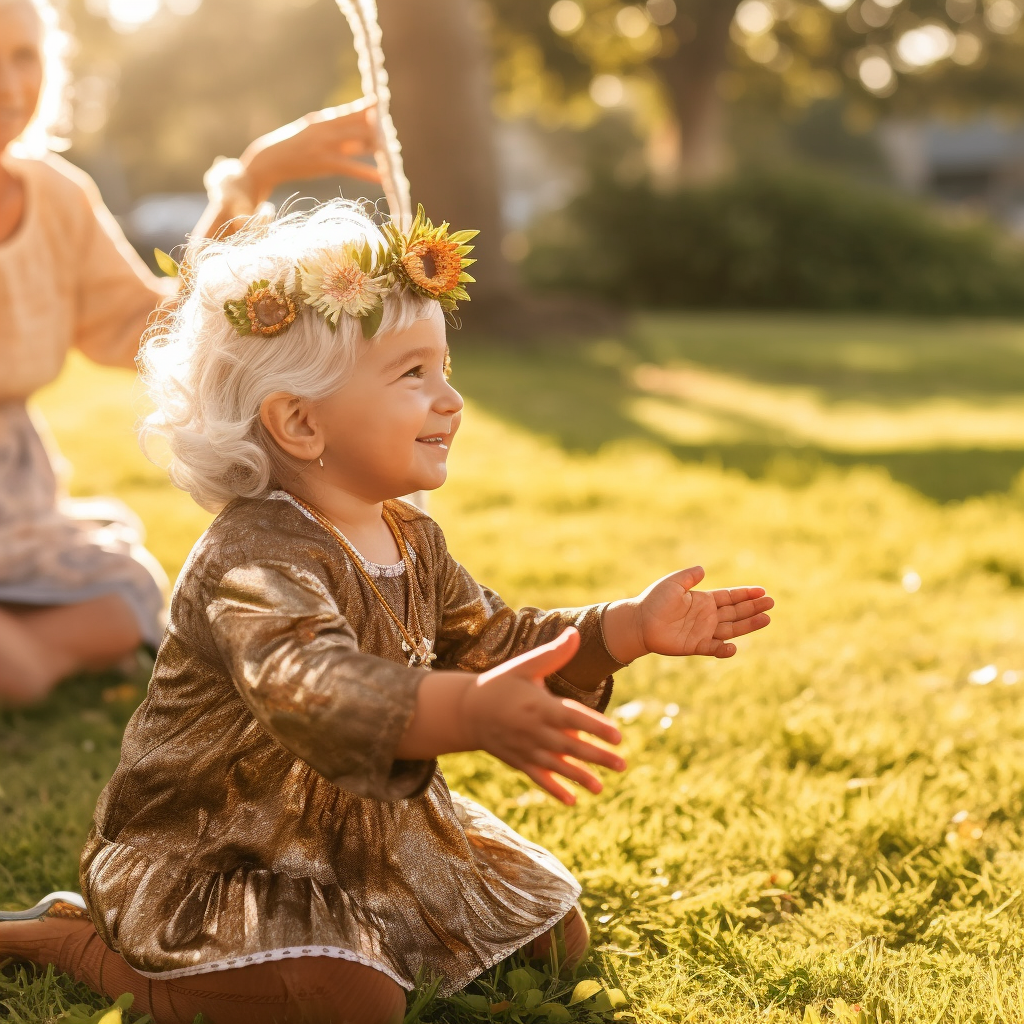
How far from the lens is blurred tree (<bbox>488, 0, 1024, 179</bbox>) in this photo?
82.0ft

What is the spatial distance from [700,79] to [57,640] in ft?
78.5

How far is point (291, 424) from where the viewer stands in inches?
79.0

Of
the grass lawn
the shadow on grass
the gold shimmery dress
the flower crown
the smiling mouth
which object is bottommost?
the shadow on grass

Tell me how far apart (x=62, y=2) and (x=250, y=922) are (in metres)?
3.03

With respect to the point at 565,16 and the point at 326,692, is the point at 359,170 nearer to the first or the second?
the point at 326,692

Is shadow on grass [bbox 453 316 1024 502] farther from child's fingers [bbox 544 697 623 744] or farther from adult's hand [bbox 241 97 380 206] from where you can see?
child's fingers [bbox 544 697 623 744]

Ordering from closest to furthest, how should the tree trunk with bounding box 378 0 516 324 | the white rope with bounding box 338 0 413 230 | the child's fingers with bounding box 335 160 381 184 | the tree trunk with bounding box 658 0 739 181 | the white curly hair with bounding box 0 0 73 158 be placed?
the white rope with bounding box 338 0 413 230, the child's fingers with bounding box 335 160 381 184, the white curly hair with bounding box 0 0 73 158, the tree trunk with bounding box 378 0 516 324, the tree trunk with bounding box 658 0 739 181

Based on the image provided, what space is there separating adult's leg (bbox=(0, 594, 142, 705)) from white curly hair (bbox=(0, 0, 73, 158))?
1.38 metres

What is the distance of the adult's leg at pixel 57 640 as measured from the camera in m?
3.63

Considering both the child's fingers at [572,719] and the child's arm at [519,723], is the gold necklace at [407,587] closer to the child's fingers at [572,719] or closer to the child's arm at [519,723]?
the child's arm at [519,723]

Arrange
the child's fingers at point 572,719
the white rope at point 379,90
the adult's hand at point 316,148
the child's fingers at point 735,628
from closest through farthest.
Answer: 1. the child's fingers at point 572,719
2. the child's fingers at point 735,628
3. the white rope at point 379,90
4. the adult's hand at point 316,148

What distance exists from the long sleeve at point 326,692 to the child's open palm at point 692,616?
56 centimetres

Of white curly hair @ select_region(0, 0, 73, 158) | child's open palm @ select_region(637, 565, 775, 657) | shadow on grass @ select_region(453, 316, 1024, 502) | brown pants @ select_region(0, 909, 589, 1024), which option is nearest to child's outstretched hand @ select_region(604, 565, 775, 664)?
child's open palm @ select_region(637, 565, 775, 657)

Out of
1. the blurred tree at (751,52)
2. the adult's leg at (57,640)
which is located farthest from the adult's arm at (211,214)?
the blurred tree at (751,52)
